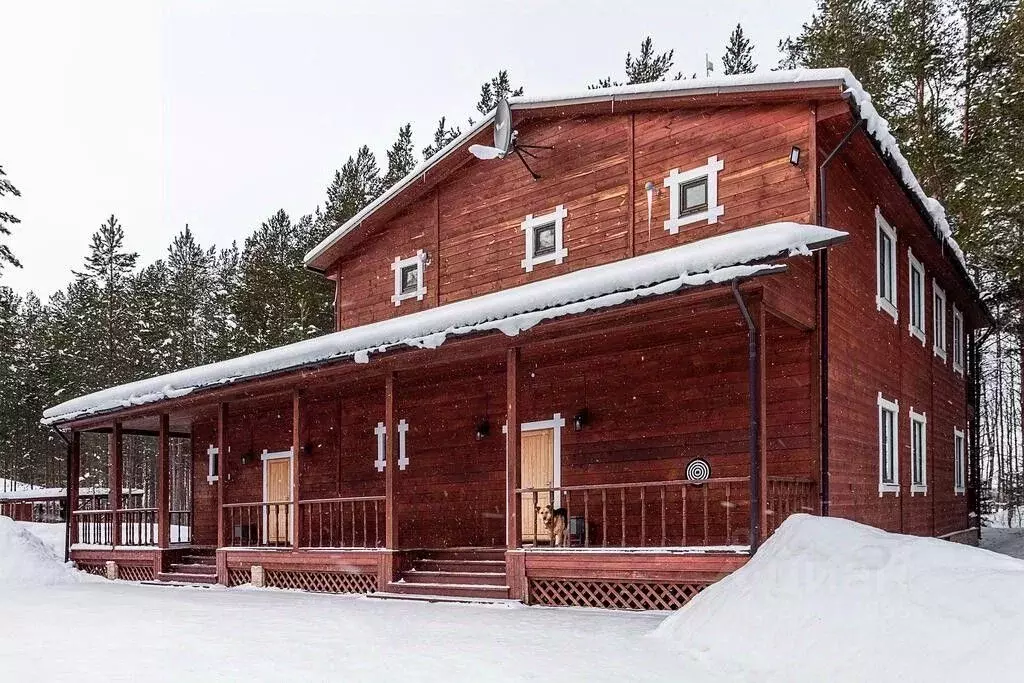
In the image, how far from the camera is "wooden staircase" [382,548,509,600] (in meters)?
11.5

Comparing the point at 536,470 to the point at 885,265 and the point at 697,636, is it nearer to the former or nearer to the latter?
the point at 697,636

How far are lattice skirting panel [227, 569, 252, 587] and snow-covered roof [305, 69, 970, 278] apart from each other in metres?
6.32

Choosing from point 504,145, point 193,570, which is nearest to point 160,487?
point 193,570

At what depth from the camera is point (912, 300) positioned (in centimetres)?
1593

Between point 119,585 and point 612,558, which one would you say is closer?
point 612,558

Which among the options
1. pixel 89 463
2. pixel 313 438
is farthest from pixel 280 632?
pixel 89 463

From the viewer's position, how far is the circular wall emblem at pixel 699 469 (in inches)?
459

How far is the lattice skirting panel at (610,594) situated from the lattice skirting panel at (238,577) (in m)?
5.82

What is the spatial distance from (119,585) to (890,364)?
12650 millimetres

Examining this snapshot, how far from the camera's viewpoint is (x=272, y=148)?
197750 millimetres

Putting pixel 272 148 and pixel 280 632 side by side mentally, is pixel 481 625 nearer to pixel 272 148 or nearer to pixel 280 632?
pixel 280 632

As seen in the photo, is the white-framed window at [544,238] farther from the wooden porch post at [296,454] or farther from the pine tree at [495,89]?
the pine tree at [495,89]

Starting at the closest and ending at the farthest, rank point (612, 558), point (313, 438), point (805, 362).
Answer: point (612, 558)
point (805, 362)
point (313, 438)

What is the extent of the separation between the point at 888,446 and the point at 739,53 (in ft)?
76.9
